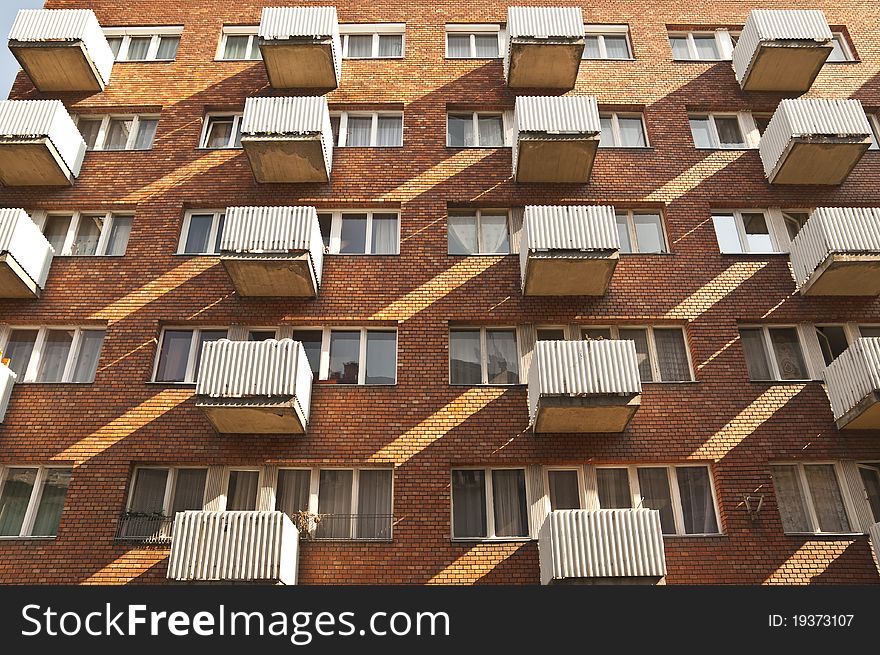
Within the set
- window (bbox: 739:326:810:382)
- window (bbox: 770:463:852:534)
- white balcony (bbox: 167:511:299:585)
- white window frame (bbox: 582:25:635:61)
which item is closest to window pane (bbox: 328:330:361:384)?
white balcony (bbox: 167:511:299:585)

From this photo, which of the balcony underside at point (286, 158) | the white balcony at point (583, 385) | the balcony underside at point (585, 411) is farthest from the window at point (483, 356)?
the balcony underside at point (286, 158)

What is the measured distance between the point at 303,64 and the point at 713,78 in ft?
38.8

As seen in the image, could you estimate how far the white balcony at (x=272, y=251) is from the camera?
1634 cm

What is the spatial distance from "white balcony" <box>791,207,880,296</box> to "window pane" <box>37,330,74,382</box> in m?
17.5

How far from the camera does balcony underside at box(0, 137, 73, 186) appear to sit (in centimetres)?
1797

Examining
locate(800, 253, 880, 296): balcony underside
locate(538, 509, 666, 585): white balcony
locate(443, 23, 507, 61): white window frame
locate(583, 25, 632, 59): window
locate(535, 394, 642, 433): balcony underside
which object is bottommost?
locate(538, 509, 666, 585): white balcony

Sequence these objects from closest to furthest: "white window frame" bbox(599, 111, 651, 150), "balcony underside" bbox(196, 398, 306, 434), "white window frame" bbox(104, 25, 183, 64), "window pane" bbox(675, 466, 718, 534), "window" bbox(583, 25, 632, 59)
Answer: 1. "balcony underside" bbox(196, 398, 306, 434)
2. "window pane" bbox(675, 466, 718, 534)
3. "white window frame" bbox(599, 111, 651, 150)
4. "window" bbox(583, 25, 632, 59)
5. "white window frame" bbox(104, 25, 183, 64)

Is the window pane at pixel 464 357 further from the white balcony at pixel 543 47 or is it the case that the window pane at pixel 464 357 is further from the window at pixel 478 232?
the white balcony at pixel 543 47

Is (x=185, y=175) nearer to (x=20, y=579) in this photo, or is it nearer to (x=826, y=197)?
(x=20, y=579)

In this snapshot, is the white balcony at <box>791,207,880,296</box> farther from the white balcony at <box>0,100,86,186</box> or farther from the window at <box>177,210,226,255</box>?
the white balcony at <box>0,100,86,186</box>

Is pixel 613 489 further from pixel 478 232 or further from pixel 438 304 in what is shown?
pixel 478 232

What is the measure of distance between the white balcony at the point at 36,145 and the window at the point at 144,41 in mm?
4063

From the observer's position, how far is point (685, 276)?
17.7 meters

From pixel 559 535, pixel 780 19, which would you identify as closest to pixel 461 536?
pixel 559 535
